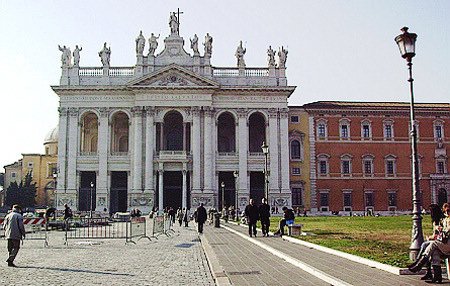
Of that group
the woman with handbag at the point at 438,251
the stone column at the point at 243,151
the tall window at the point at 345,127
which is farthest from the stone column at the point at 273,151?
the woman with handbag at the point at 438,251

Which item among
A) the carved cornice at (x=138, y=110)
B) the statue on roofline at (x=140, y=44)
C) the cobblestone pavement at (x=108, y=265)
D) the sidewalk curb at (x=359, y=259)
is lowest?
the cobblestone pavement at (x=108, y=265)

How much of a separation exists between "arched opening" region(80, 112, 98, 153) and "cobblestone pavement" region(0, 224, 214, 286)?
42357mm

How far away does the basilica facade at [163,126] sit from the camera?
5897 centimetres

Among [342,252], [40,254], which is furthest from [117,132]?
[342,252]

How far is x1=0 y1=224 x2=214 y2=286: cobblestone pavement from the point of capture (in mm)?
12055

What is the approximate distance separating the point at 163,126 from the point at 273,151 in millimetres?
12019

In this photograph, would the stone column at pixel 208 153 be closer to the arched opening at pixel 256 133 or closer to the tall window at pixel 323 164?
the arched opening at pixel 256 133

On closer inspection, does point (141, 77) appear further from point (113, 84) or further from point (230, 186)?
point (230, 186)

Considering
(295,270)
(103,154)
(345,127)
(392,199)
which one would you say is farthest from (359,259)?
(392,199)

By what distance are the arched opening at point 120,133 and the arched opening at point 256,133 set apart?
44.3 ft

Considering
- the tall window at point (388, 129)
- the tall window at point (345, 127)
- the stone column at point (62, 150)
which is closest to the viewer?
the stone column at point (62, 150)

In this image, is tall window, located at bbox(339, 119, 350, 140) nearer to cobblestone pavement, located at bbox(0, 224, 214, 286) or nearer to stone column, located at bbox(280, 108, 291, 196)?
stone column, located at bbox(280, 108, 291, 196)

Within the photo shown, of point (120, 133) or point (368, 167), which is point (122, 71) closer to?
point (120, 133)

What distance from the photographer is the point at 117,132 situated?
6494cm
